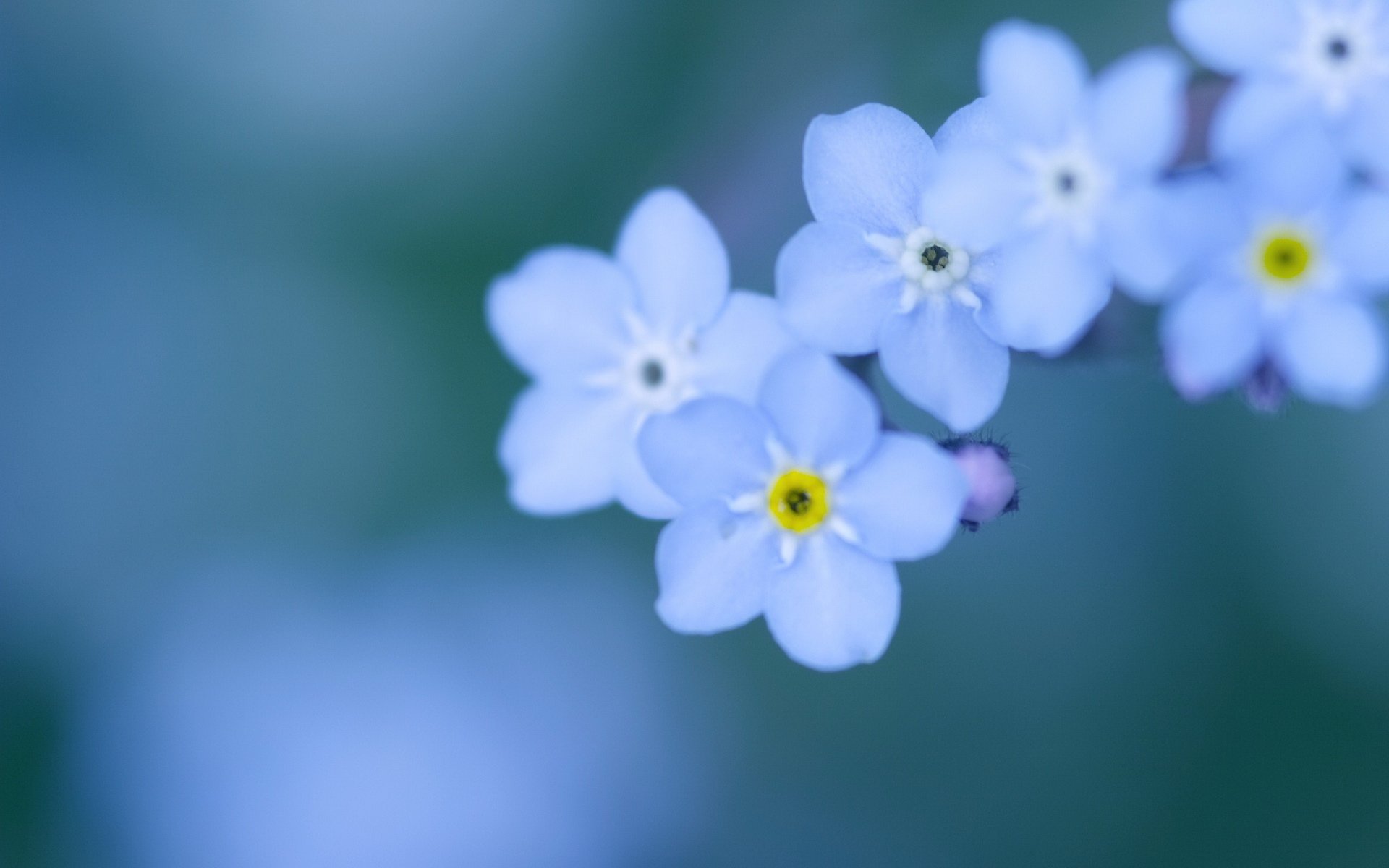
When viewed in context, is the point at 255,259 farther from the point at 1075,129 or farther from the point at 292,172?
the point at 1075,129

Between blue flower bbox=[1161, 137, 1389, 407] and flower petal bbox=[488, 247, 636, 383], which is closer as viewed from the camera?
blue flower bbox=[1161, 137, 1389, 407]

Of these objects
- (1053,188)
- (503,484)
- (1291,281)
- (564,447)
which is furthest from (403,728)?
(1291,281)

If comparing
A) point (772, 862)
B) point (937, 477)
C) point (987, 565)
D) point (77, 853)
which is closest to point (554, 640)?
point (772, 862)

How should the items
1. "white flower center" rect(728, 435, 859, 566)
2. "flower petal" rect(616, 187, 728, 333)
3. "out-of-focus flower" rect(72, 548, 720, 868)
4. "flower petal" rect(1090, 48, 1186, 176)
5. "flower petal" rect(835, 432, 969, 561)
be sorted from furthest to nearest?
"out-of-focus flower" rect(72, 548, 720, 868) → "flower petal" rect(616, 187, 728, 333) → "white flower center" rect(728, 435, 859, 566) → "flower petal" rect(835, 432, 969, 561) → "flower petal" rect(1090, 48, 1186, 176)

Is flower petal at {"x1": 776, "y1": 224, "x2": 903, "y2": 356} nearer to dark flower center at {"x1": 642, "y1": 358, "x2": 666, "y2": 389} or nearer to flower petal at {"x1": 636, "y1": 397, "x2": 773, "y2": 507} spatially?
flower petal at {"x1": 636, "y1": 397, "x2": 773, "y2": 507}

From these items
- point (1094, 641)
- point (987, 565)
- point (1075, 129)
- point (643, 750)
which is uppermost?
point (1075, 129)

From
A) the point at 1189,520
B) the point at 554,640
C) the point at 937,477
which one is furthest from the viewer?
the point at 554,640

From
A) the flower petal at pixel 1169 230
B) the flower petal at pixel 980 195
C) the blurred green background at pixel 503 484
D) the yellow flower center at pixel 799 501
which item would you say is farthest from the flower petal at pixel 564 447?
the blurred green background at pixel 503 484

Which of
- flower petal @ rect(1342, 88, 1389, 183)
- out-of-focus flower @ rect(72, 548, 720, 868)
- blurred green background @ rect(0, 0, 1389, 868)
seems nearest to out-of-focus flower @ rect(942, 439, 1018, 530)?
flower petal @ rect(1342, 88, 1389, 183)

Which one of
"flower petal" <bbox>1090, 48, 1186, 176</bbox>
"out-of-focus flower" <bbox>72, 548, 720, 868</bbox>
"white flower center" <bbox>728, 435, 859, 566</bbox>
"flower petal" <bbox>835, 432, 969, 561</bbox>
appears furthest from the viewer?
"out-of-focus flower" <bbox>72, 548, 720, 868</bbox>
